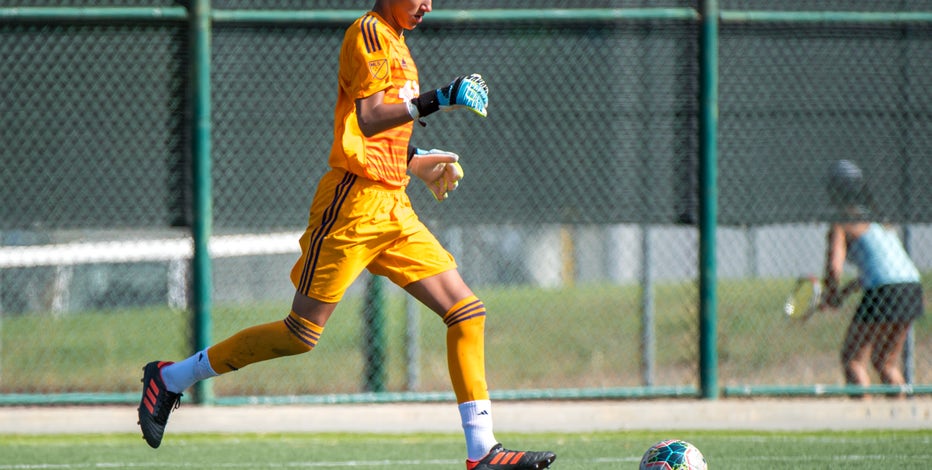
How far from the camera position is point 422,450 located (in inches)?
260

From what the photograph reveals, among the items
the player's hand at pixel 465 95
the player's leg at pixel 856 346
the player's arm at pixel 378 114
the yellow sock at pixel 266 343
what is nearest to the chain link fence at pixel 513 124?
the player's leg at pixel 856 346

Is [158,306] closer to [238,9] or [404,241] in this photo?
[238,9]

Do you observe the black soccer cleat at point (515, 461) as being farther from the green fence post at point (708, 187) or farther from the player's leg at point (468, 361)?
the green fence post at point (708, 187)

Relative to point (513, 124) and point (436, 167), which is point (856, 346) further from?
point (436, 167)

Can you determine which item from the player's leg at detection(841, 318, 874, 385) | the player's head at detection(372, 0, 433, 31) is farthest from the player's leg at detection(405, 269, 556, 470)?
the player's leg at detection(841, 318, 874, 385)

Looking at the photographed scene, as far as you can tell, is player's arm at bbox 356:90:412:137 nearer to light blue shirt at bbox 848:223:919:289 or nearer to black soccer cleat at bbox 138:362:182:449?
black soccer cleat at bbox 138:362:182:449

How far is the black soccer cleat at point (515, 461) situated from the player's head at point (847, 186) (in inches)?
157

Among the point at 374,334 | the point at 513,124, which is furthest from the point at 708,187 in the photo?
the point at 374,334

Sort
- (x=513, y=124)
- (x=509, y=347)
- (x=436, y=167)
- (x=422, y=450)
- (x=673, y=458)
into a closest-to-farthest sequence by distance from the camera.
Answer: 1. (x=673, y=458)
2. (x=436, y=167)
3. (x=422, y=450)
4. (x=513, y=124)
5. (x=509, y=347)

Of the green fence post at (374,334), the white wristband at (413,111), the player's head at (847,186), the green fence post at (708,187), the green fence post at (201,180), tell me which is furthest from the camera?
the green fence post at (374,334)

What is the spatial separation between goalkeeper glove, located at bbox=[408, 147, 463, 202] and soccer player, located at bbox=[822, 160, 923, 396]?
3481mm

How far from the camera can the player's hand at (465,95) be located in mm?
4590

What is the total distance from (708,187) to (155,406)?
4010 mm

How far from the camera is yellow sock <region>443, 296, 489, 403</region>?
494 centimetres
